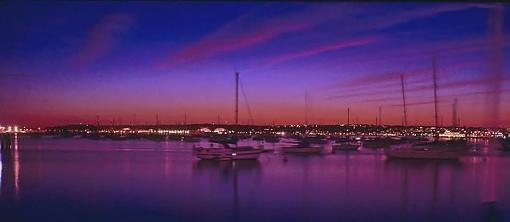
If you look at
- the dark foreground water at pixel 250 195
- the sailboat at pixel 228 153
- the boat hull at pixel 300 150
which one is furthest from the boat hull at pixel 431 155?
the boat hull at pixel 300 150

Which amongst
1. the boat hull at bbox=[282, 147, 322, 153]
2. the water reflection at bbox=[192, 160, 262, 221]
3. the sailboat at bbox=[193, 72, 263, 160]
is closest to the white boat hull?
the sailboat at bbox=[193, 72, 263, 160]

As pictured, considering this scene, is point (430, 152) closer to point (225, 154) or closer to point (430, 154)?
point (430, 154)

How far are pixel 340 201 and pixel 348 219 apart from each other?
2084mm

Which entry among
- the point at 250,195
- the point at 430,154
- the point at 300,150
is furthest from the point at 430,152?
the point at 250,195

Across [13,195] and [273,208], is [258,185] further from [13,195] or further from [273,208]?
[13,195]

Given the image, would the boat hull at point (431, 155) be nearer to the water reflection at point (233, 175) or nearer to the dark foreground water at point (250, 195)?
the dark foreground water at point (250, 195)

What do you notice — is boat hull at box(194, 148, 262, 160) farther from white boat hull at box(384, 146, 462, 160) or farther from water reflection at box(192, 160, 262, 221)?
white boat hull at box(384, 146, 462, 160)

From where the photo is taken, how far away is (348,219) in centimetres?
713

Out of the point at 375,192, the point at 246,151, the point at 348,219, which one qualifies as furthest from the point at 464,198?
the point at 246,151

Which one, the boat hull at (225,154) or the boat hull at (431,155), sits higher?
the boat hull at (225,154)

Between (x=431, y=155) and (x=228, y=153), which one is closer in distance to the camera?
(x=228, y=153)

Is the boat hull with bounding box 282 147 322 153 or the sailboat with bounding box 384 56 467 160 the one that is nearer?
the sailboat with bounding box 384 56 467 160

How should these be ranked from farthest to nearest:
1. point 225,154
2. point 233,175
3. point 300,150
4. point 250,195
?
1. point 300,150
2. point 225,154
3. point 233,175
4. point 250,195

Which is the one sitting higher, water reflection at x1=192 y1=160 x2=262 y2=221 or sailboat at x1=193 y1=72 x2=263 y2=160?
sailboat at x1=193 y1=72 x2=263 y2=160
